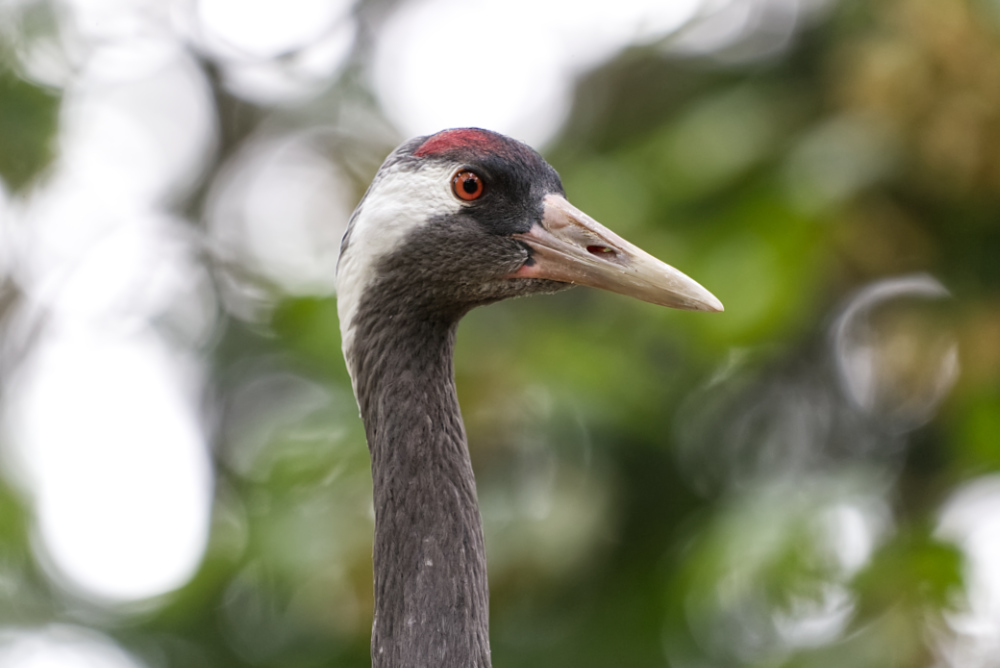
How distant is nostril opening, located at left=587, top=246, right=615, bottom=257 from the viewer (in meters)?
3.28

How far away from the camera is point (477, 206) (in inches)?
131

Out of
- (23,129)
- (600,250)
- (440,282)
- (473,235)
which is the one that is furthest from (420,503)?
(23,129)

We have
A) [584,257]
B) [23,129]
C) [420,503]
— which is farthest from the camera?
[23,129]

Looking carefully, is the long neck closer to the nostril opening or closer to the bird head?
the bird head

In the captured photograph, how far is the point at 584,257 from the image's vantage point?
10.7 feet

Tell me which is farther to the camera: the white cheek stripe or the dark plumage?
the white cheek stripe

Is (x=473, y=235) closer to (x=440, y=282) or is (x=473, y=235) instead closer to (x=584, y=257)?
(x=440, y=282)

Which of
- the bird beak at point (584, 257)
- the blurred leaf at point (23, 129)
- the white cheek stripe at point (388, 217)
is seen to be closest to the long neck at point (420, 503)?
the white cheek stripe at point (388, 217)

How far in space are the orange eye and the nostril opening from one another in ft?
1.19

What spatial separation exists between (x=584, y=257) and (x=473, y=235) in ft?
1.08

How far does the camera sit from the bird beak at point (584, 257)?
320cm

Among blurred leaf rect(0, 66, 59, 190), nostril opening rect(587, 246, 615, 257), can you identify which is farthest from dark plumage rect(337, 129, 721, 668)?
blurred leaf rect(0, 66, 59, 190)

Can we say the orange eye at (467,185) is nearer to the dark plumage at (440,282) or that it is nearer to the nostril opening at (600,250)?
the dark plumage at (440,282)

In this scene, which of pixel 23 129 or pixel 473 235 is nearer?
pixel 473 235
